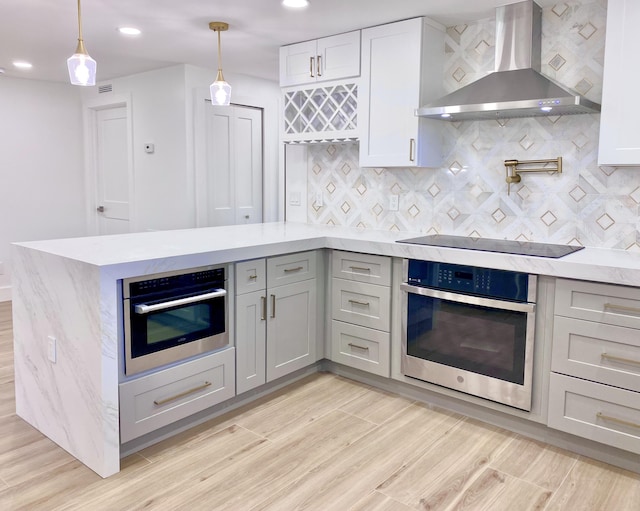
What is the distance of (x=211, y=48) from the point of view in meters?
3.98

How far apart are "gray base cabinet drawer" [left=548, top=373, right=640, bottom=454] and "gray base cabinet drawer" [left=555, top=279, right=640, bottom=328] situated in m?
0.31

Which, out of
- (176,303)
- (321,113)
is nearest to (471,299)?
(176,303)

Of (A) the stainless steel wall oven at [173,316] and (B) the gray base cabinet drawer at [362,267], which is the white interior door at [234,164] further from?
(A) the stainless steel wall oven at [173,316]

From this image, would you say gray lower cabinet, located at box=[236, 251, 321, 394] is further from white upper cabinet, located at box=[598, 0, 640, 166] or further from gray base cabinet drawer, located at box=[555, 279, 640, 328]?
white upper cabinet, located at box=[598, 0, 640, 166]

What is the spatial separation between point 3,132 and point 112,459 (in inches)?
171

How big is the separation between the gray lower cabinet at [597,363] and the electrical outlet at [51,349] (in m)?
2.36

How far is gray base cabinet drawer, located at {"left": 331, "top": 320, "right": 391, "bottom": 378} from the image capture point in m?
3.21

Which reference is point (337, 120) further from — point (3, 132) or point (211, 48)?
point (3, 132)

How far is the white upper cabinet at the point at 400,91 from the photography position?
3.24 m

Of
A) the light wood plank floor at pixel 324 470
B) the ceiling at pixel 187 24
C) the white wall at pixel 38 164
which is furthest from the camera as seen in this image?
the white wall at pixel 38 164

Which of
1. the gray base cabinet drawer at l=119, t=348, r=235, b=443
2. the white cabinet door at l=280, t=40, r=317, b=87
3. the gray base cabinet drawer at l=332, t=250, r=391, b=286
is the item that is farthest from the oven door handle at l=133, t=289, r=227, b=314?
the white cabinet door at l=280, t=40, r=317, b=87

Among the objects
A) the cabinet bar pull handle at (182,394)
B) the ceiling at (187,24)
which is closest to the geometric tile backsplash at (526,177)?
the ceiling at (187,24)

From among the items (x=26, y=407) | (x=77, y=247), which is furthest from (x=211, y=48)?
(x=26, y=407)

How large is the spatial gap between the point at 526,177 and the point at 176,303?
6.93 ft
